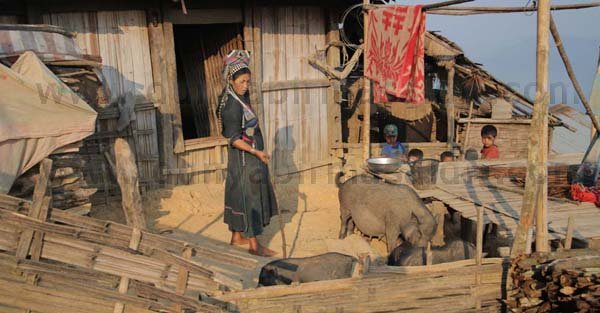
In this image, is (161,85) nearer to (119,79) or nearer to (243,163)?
(119,79)

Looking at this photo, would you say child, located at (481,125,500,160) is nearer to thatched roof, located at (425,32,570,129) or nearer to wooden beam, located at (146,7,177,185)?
thatched roof, located at (425,32,570,129)

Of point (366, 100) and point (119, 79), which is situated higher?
point (119, 79)

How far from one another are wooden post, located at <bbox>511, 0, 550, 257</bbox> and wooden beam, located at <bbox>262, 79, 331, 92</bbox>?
5.32 meters

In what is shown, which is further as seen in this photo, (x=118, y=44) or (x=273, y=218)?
(x=273, y=218)

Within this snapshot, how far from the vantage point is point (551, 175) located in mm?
6383

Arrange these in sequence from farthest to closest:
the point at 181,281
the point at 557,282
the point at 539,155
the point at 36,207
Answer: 1. the point at 539,155
2. the point at 557,282
3. the point at 181,281
4. the point at 36,207

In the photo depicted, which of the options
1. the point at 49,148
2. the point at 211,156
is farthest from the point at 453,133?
the point at 49,148

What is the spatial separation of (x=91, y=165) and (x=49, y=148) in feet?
7.81

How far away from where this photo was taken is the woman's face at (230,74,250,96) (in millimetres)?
5562

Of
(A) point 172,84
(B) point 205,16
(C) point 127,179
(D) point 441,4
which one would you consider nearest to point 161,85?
(A) point 172,84

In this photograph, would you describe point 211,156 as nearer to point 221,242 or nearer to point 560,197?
point 221,242

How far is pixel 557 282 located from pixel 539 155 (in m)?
0.99

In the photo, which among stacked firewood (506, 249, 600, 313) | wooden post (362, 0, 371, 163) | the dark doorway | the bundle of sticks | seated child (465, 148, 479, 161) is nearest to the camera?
stacked firewood (506, 249, 600, 313)

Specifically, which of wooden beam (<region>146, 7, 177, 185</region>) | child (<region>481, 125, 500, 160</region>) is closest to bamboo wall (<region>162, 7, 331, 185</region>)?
wooden beam (<region>146, 7, 177, 185</region>)
